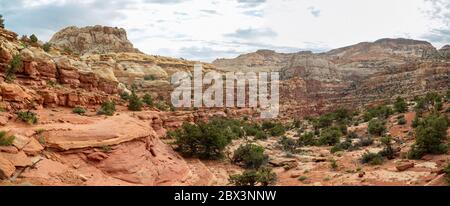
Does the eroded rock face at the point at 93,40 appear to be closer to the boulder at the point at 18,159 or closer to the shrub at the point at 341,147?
the shrub at the point at 341,147

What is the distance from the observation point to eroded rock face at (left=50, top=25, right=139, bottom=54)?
256ft

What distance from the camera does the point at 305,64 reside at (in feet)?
353

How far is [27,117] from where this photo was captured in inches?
634

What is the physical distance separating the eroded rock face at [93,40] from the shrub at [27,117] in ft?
206

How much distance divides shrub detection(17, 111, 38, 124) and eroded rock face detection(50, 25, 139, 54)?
62663 mm

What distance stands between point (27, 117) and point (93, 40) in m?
68.3

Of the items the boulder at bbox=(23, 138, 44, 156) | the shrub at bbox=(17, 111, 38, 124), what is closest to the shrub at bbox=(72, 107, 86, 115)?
the shrub at bbox=(17, 111, 38, 124)

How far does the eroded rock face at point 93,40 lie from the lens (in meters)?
77.9

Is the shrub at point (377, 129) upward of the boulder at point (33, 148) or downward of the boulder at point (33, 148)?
downward

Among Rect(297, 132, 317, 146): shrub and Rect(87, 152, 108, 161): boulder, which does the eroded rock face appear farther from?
Rect(87, 152, 108, 161): boulder

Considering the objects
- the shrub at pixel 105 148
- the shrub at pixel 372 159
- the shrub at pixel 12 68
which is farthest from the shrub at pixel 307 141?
the shrub at pixel 12 68

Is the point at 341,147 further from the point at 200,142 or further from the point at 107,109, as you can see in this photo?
the point at 107,109
